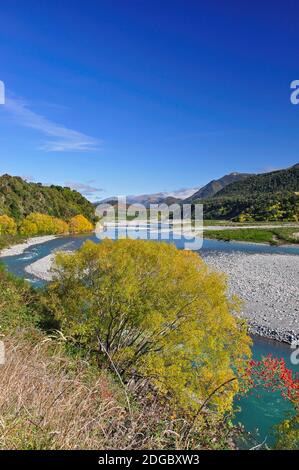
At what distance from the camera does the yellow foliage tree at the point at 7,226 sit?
84.1 m

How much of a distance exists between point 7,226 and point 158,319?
80.5 m

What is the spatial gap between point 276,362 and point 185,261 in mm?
7171

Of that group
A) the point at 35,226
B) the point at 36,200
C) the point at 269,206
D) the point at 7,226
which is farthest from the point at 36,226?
the point at 269,206

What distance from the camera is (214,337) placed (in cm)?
1514

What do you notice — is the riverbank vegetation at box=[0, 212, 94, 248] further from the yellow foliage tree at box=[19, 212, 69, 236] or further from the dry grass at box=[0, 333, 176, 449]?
the dry grass at box=[0, 333, 176, 449]

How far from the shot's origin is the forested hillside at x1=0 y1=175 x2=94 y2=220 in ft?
330

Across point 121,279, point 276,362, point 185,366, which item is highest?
point 121,279

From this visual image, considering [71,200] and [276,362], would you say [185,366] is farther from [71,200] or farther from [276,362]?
[71,200]

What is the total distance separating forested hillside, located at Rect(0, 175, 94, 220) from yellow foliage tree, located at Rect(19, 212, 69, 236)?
5467 mm

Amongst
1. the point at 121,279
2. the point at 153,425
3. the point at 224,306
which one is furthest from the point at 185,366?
the point at 153,425

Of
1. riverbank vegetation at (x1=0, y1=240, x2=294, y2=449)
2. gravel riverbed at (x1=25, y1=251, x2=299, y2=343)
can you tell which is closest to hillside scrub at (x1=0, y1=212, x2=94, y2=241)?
gravel riverbed at (x1=25, y1=251, x2=299, y2=343)

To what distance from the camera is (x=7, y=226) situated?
8625 cm

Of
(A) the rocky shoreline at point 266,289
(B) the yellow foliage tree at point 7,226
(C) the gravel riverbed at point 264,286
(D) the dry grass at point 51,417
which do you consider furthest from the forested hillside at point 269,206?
(D) the dry grass at point 51,417

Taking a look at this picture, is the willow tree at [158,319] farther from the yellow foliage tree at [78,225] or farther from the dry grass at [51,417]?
the yellow foliage tree at [78,225]
